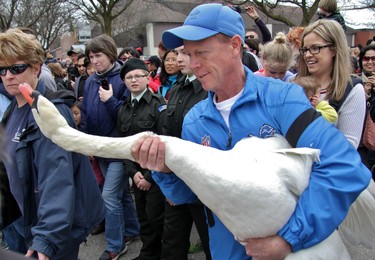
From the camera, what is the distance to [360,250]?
13.3 ft

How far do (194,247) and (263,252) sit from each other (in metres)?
3.01

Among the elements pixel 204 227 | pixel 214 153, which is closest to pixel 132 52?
pixel 204 227

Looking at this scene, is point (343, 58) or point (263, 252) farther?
point (343, 58)

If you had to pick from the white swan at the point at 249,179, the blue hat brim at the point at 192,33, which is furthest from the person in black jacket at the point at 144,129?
the white swan at the point at 249,179

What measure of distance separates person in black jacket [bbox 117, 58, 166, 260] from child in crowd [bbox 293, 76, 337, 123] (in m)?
1.58

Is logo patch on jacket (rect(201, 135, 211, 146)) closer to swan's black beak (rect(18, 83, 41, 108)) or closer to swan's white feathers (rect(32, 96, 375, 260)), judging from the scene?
swan's white feathers (rect(32, 96, 375, 260))

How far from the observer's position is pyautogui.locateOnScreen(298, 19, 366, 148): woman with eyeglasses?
2.60 metres

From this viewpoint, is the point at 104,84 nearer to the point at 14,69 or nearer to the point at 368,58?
the point at 14,69

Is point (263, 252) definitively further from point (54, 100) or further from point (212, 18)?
point (54, 100)

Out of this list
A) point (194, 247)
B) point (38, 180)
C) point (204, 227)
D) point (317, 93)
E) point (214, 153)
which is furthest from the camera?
point (194, 247)

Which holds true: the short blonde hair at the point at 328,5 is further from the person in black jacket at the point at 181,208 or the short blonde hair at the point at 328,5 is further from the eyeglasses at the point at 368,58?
the person in black jacket at the point at 181,208

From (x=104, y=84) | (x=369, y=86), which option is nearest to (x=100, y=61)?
(x=104, y=84)

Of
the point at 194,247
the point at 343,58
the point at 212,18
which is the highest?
the point at 212,18

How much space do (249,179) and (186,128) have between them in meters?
0.71
